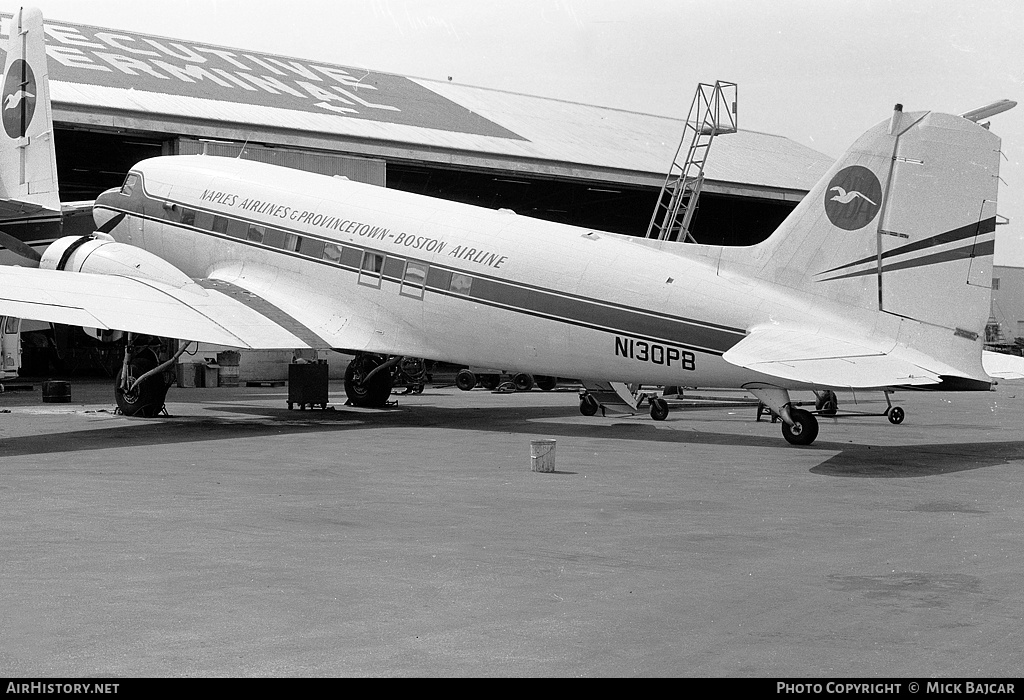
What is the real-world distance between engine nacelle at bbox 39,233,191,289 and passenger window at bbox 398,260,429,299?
469cm

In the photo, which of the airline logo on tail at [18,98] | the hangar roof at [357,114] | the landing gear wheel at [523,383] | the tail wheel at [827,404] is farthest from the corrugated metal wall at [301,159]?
A: the tail wheel at [827,404]

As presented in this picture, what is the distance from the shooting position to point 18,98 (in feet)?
96.3

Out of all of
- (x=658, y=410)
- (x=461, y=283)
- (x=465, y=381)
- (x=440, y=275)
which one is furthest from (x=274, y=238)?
(x=465, y=381)

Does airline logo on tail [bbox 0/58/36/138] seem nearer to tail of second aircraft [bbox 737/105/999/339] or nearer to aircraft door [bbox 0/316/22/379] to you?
aircraft door [bbox 0/316/22/379]

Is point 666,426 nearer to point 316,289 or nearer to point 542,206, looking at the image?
point 316,289

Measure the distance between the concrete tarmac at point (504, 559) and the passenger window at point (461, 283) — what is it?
134 inches

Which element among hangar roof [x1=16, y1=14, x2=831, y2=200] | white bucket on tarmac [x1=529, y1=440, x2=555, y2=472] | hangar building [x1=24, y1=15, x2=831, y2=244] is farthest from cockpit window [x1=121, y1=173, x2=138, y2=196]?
white bucket on tarmac [x1=529, y1=440, x2=555, y2=472]

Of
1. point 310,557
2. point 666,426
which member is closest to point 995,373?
point 666,426

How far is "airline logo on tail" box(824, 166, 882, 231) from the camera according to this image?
1568 cm

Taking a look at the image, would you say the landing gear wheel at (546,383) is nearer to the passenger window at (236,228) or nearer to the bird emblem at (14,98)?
the passenger window at (236,228)

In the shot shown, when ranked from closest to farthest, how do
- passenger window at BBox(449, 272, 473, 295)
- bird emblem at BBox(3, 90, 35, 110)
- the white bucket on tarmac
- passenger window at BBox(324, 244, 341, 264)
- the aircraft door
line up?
the white bucket on tarmac → passenger window at BBox(449, 272, 473, 295) → passenger window at BBox(324, 244, 341, 264) → bird emblem at BBox(3, 90, 35, 110) → the aircraft door

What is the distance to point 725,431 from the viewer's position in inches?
792

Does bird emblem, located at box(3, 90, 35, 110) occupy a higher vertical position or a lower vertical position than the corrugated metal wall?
higher

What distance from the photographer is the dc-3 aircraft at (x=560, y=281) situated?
15.1m
